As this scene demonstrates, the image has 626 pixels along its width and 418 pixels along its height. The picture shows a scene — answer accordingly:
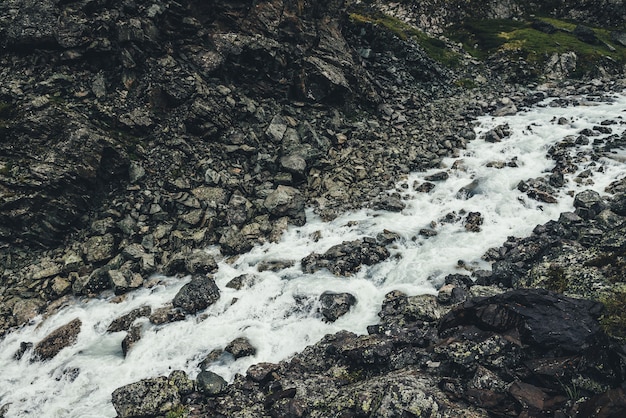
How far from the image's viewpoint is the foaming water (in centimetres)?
1747

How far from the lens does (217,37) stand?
3606 centimetres

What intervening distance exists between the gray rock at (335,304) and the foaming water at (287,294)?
0.32 metres

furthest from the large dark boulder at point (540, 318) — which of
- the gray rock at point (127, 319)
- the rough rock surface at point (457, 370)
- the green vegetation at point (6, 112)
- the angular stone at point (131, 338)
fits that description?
the green vegetation at point (6, 112)

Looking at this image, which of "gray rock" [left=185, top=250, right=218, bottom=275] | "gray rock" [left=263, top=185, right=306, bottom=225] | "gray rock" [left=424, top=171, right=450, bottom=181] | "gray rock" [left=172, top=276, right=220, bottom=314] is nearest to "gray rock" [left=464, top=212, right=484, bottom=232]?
"gray rock" [left=424, top=171, right=450, bottom=181]

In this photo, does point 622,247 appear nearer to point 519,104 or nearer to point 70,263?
point 70,263

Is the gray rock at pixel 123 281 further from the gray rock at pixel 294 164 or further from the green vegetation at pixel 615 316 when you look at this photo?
the green vegetation at pixel 615 316

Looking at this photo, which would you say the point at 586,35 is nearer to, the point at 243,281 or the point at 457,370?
the point at 243,281

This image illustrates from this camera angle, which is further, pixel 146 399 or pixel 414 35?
pixel 414 35

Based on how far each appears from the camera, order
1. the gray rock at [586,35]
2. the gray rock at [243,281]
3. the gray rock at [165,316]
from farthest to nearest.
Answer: the gray rock at [586,35], the gray rock at [243,281], the gray rock at [165,316]

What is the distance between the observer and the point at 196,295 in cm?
2088

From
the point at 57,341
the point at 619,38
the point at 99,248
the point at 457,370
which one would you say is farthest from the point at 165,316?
the point at 619,38

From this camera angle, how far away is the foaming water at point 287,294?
1747cm

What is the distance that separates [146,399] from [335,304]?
9.16 m

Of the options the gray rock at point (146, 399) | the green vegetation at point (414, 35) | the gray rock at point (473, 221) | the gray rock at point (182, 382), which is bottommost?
the gray rock at point (473, 221)
